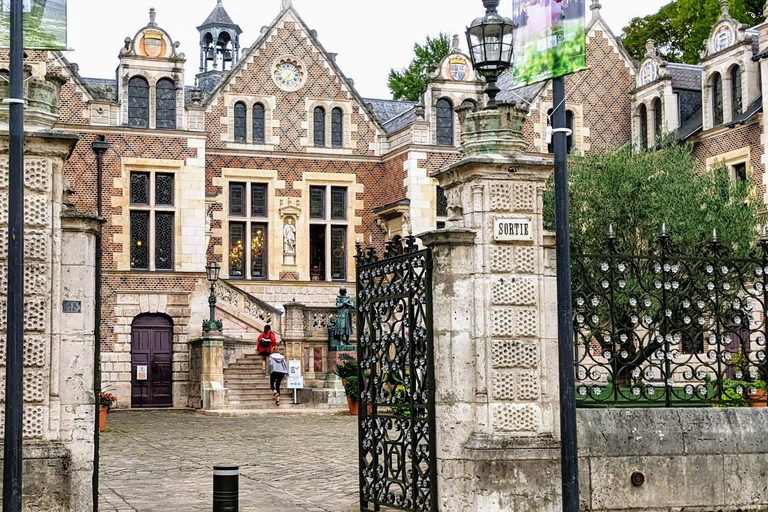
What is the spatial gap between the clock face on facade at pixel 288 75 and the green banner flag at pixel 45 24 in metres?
25.2

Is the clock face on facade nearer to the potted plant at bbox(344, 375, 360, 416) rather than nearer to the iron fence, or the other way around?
the potted plant at bbox(344, 375, 360, 416)

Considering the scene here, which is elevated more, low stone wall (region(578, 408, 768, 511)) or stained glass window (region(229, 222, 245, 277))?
stained glass window (region(229, 222, 245, 277))

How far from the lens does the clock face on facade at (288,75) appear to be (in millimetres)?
34094

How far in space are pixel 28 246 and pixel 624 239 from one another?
60.4ft

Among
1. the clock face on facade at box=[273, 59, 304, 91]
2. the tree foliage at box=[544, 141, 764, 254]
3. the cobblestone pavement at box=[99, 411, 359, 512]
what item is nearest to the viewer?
the cobblestone pavement at box=[99, 411, 359, 512]

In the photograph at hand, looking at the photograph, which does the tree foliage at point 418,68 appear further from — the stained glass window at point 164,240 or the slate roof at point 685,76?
the stained glass window at point 164,240

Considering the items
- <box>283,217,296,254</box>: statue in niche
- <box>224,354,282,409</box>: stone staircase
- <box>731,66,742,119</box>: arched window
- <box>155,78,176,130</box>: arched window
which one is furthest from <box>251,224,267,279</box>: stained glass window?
<box>731,66,742,119</box>: arched window

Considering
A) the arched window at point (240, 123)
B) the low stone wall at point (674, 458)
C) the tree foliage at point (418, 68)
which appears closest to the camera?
the low stone wall at point (674, 458)

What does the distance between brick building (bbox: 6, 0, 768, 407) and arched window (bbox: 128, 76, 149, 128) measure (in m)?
0.04

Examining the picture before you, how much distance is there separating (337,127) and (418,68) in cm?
1546

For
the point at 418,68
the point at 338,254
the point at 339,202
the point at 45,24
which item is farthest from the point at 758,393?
the point at 418,68

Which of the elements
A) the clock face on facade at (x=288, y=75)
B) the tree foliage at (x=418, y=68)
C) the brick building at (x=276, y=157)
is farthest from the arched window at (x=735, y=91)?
the tree foliage at (x=418, y=68)

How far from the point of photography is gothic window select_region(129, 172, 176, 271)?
3138 centimetres

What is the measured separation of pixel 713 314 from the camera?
10383 millimetres
